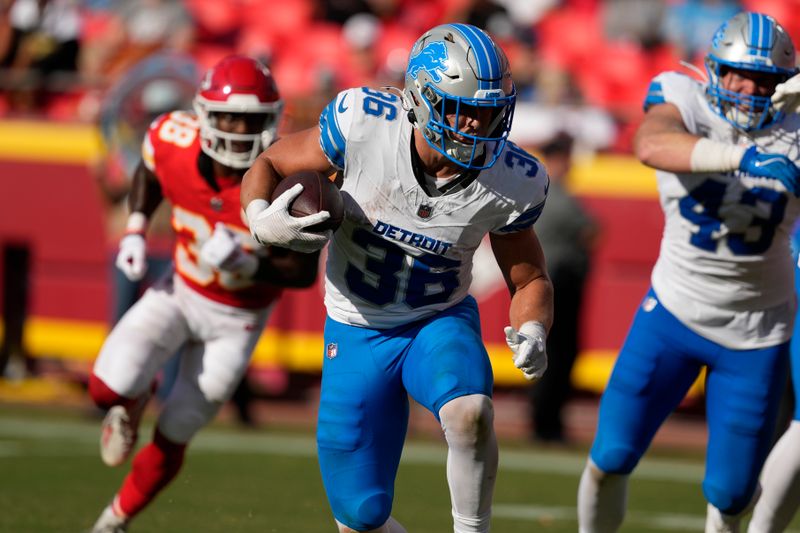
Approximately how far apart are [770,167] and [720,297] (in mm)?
621

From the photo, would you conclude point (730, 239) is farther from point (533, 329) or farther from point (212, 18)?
point (212, 18)

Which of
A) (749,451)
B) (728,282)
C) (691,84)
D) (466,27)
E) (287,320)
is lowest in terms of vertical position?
(287,320)

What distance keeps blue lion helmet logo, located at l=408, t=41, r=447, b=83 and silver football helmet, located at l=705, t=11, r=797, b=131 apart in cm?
111

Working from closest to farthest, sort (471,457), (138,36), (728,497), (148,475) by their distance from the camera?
(471,457) → (728,497) → (148,475) → (138,36)

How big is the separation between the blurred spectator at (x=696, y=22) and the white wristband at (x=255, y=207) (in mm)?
6349

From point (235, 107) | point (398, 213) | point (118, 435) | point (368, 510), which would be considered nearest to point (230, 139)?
point (235, 107)

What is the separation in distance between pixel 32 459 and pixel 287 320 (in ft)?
7.83

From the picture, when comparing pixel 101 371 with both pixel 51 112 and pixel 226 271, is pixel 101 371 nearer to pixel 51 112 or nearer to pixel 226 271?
pixel 226 271

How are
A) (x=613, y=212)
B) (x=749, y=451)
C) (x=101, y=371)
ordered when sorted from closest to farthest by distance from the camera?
(x=749, y=451)
(x=101, y=371)
(x=613, y=212)

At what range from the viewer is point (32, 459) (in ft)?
21.5

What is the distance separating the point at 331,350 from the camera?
4004 mm

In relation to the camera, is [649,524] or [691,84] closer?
[691,84]

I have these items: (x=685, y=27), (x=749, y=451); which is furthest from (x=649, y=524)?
(x=685, y=27)

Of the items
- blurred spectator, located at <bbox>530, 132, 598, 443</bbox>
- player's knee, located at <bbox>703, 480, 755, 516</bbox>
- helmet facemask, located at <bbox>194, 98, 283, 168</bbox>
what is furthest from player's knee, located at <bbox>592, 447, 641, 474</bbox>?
blurred spectator, located at <bbox>530, 132, 598, 443</bbox>
